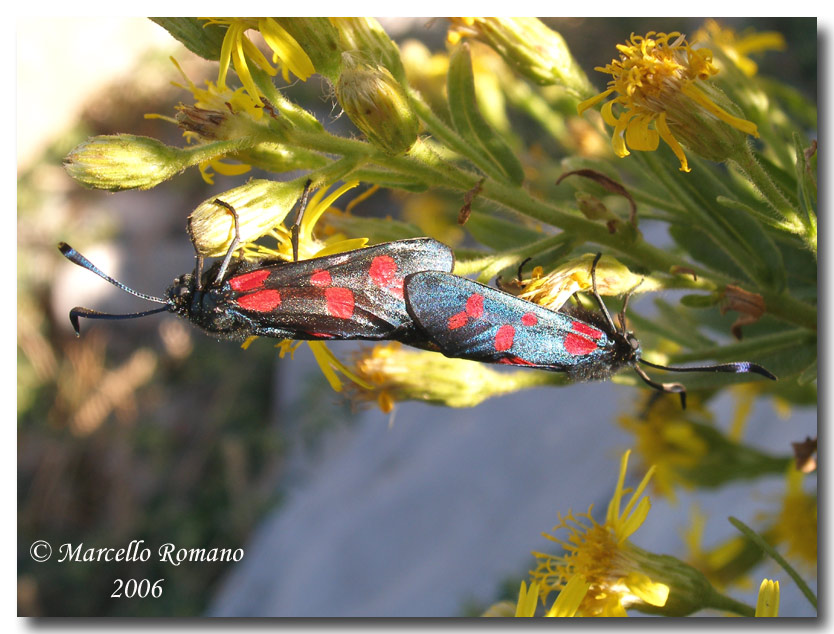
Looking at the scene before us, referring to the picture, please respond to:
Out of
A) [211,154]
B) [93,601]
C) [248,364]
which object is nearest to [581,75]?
[211,154]

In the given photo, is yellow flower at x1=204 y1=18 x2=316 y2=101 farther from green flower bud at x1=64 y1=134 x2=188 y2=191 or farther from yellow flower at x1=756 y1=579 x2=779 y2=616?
yellow flower at x1=756 y1=579 x2=779 y2=616

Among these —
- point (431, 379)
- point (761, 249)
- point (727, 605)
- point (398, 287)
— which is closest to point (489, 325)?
point (398, 287)

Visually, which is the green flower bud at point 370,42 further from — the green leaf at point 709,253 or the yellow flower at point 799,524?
the yellow flower at point 799,524

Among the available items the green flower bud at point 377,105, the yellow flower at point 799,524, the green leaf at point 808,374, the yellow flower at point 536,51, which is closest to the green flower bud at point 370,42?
the green flower bud at point 377,105

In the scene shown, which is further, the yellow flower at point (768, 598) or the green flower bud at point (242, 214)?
the yellow flower at point (768, 598)

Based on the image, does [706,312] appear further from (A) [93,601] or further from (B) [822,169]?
(A) [93,601]

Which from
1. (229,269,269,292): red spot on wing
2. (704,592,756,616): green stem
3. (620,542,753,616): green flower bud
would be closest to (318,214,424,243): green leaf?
(229,269,269,292): red spot on wing
